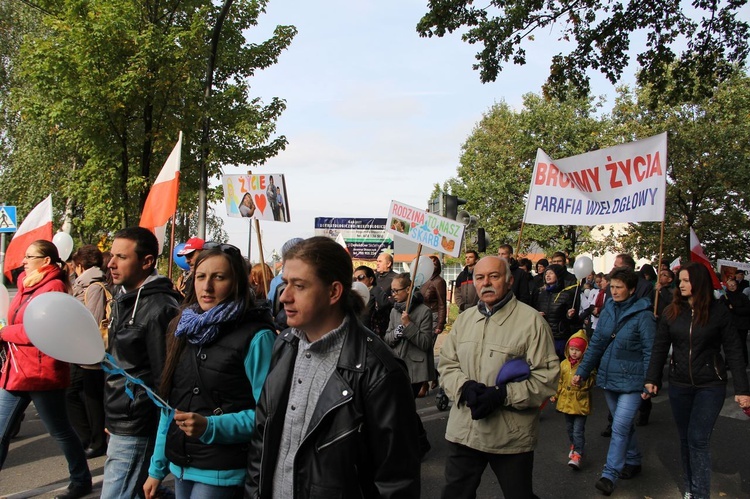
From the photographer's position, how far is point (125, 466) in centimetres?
331

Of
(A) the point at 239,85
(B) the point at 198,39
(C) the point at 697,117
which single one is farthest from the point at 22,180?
(C) the point at 697,117

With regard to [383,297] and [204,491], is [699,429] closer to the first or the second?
[204,491]

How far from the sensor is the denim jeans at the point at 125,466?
10.7 feet

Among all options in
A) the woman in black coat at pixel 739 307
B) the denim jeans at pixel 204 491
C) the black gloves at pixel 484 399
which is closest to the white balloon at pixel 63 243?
the denim jeans at pixel 204 491

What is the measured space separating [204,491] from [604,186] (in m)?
5.65

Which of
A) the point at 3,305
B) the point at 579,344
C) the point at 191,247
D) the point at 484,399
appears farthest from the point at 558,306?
the point at 3,305

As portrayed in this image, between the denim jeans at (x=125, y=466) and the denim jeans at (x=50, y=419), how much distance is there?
1760 millimetres

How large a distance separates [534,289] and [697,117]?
61.8 ft

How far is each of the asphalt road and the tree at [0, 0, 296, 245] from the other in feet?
31.6

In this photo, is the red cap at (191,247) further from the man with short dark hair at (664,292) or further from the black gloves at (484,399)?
the man with short dark hair at (664,292)

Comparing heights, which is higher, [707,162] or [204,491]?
[707,162]

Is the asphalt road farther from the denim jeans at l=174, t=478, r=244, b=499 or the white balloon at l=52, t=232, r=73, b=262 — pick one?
the denim jeans at l=174, t=478, r=244, b=499

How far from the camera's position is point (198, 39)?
628 inches

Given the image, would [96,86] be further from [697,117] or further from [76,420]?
[697,117]
